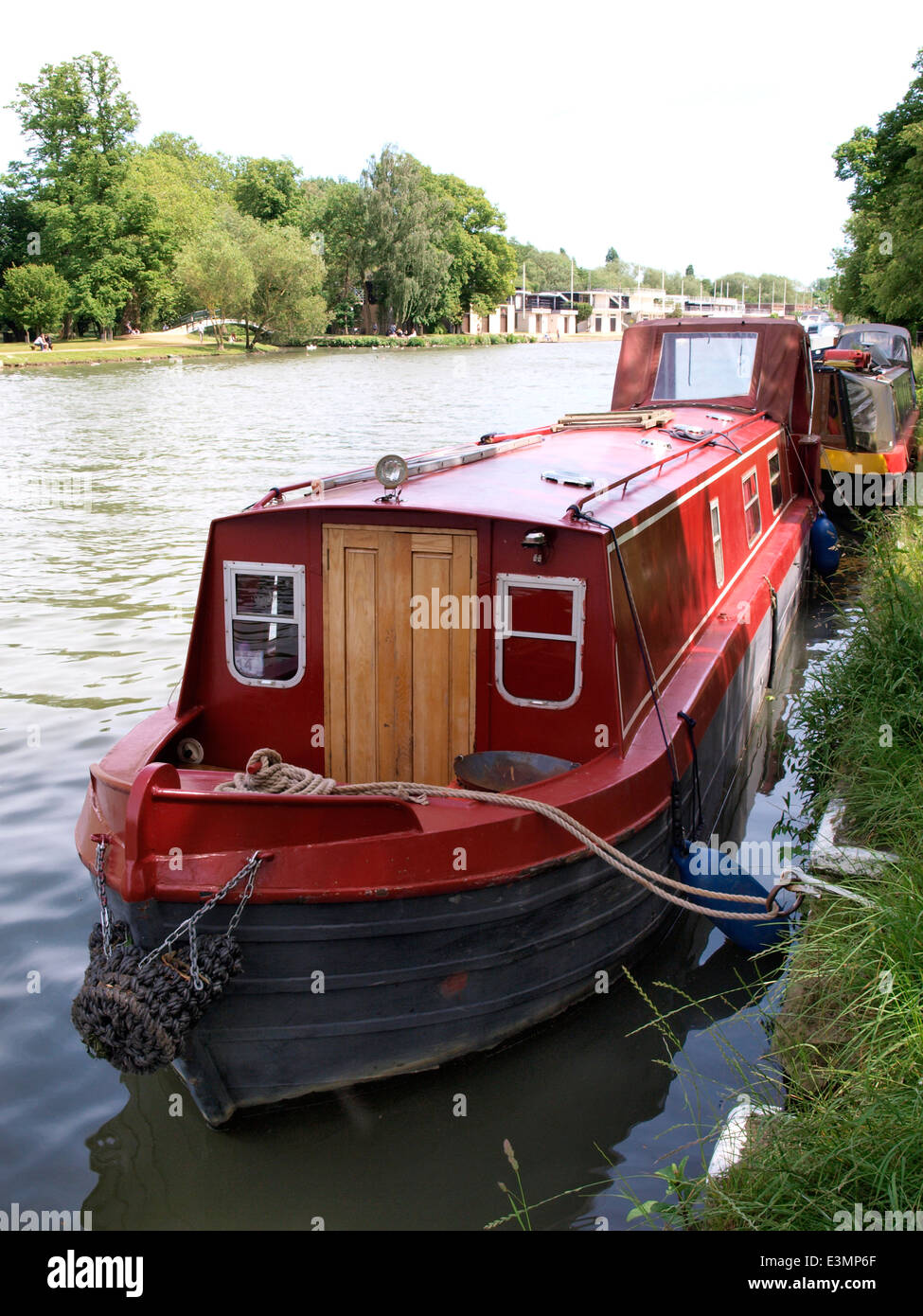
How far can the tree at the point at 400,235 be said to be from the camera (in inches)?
3162

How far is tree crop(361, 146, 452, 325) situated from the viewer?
80312mm

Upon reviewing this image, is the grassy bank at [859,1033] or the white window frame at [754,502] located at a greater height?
the white window frame at [754,502]

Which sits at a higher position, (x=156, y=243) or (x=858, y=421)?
(x=156, y=243)

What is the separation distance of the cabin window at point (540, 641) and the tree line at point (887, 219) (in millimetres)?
18870

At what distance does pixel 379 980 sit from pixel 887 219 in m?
32.1

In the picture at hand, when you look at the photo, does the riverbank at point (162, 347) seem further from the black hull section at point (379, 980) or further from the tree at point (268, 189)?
the black hull section at point (379, 980)

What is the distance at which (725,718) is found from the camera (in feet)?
24.4

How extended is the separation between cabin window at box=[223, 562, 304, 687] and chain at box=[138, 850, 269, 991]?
1635 millimetres

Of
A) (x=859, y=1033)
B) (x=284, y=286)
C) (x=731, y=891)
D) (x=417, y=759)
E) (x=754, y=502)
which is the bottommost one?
(x=731, y=891)

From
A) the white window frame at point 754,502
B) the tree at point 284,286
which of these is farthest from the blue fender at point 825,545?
the tree at point 284,286

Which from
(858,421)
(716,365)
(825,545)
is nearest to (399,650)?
(716,365)

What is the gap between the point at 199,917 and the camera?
14.6 feet

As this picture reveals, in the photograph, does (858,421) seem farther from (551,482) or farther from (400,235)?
(400,235)
